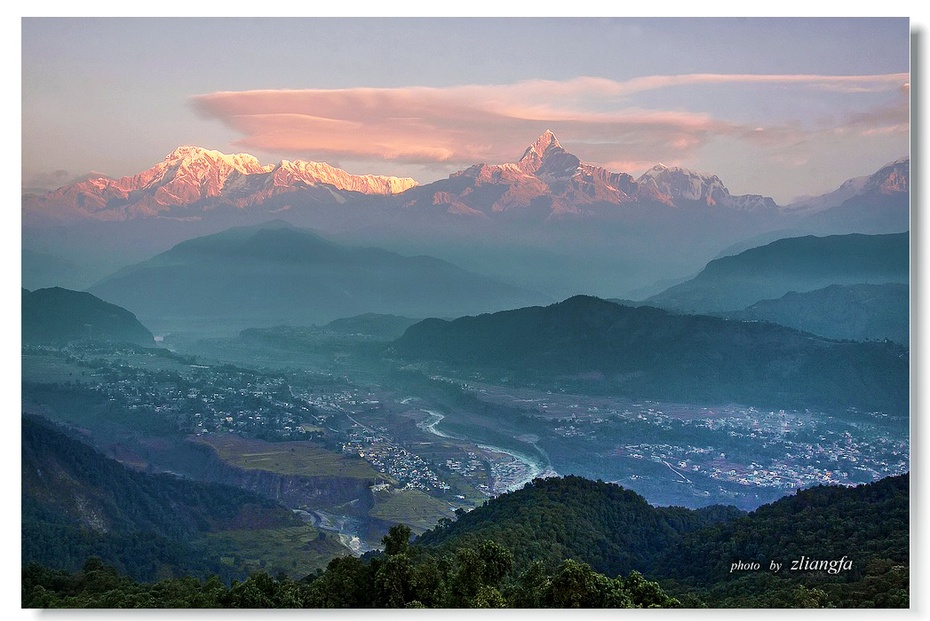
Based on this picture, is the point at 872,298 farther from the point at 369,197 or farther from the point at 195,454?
the point at 195,454

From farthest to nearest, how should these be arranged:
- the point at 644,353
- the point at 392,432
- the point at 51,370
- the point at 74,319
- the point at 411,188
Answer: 1. the point at 644,353
2. the point at 392,432
3. the point at 411,188
4. the point at 74,319
5. the point at 51,370

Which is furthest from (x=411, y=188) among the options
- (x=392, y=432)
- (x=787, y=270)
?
(x=787, y=270)

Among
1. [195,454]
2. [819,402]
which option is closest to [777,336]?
[819,402]

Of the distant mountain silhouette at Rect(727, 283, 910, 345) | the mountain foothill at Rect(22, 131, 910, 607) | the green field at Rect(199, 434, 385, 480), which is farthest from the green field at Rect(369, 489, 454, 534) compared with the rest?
the distant mountain silhouette at Rect(727, 283, 910, 345)

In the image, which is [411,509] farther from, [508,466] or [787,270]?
[787,270]

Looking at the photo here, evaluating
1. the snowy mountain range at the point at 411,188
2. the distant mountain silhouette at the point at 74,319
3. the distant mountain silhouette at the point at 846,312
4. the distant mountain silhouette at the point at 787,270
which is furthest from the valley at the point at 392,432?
the snowy mountain range at the point at 411,188

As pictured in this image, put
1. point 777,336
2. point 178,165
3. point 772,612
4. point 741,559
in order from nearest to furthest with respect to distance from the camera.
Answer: point 772,612 → point 741,559 → point 178,165 → point 777,336
